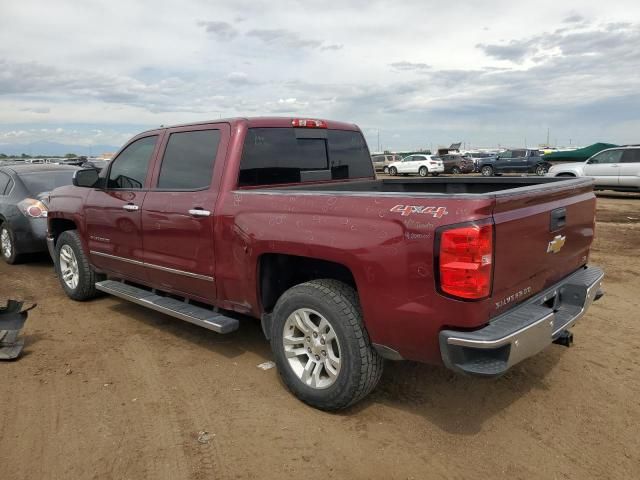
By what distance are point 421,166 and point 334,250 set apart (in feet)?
108

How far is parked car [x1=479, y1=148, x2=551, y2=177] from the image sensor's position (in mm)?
28797

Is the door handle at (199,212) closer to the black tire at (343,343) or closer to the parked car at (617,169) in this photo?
the black tire at (343,343)

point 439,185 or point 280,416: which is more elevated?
point 439,185

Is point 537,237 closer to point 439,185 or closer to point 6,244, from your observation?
point 439,185

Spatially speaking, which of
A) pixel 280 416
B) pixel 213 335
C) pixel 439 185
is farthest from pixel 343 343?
pixel 439 185

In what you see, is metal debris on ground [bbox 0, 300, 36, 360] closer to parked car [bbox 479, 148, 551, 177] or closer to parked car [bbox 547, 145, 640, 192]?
parked car [bbox 547, 145, 640, 192]

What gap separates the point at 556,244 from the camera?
129 inches

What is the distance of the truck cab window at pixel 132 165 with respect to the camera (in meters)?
4.74

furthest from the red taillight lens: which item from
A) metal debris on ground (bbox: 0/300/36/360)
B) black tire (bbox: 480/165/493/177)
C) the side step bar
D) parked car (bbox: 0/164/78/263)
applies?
black tire (bbox: 480/165/493/177)

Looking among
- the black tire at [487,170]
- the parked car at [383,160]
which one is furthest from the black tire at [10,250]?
the parked car at [383,160]

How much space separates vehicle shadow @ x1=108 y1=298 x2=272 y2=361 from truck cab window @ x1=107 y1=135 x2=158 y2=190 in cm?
141

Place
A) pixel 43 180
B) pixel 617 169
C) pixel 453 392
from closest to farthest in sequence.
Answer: pixel 453 392, pixel 43 180, pixel 617 169

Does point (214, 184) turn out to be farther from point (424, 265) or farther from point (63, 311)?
point (63, 311)

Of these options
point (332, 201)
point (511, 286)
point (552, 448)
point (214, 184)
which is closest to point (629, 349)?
point (552, 448)
